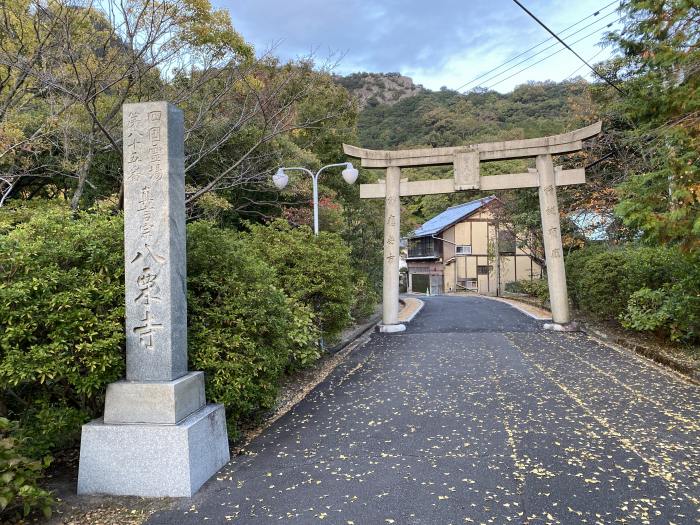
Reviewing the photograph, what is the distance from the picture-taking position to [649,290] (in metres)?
8.18

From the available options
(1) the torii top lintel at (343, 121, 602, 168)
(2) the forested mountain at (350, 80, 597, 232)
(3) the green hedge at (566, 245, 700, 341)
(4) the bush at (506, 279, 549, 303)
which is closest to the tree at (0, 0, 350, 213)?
(1) the torii top lintel at (343, 121, 602, 168)

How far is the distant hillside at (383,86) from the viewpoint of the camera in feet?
189

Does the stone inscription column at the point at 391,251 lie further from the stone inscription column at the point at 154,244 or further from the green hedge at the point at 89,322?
the stone inscription column at the point at 154,244

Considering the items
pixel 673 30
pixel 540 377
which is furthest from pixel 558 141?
pixel 540 377

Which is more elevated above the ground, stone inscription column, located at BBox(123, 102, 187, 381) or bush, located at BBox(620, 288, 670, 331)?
stone inscription column, located at BBox(123, 102, 187, 381)

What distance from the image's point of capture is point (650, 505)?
312cm

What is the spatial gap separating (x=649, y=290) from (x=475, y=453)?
5929 millimetres

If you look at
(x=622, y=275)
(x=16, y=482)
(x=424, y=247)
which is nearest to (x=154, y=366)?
(x=16, y=482)

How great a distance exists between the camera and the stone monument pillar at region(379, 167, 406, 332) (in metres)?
12.4

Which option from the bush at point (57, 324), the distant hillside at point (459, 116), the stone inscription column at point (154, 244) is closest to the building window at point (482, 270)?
the distant hillside at point (459, 116)

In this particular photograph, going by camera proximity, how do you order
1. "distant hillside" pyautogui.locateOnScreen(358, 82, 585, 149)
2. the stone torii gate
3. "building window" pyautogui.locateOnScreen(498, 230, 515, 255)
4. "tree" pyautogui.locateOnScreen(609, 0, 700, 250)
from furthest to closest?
1. "distant hillside" pyautogui.locateOnScreen(358, 82, 585, 149)
2. "building window" pyautogui.locateOnScreen(498, 230, 515, 255)
3. the stone torii gate
4. "tree" pyautogui.locateOnScreen(609, 0, 700, 250)

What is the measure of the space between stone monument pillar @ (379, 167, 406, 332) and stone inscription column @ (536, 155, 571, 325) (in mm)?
3640

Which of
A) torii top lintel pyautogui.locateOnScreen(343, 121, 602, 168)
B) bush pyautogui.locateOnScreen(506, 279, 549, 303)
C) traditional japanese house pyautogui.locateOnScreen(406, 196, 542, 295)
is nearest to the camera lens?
torii top lintel pyautogui.locateOnScreen(343, 121, 602, 168)

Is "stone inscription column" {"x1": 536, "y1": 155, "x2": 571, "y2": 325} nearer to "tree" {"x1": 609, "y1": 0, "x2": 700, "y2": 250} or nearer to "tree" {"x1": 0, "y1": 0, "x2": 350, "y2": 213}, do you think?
"tree" {"x1": 609, "y1": 0, "x2": 700, "y2": 250}
